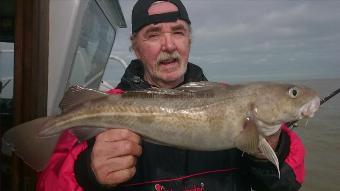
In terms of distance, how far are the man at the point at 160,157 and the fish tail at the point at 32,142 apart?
0.70 feet

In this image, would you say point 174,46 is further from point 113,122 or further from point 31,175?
point 31,175

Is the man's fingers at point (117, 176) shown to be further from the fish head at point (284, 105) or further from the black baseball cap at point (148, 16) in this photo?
the black baseball cap at point (148, 16)

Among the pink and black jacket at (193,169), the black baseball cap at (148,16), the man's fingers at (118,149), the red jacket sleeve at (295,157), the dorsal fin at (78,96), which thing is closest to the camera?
the man's fingers at (118,149)

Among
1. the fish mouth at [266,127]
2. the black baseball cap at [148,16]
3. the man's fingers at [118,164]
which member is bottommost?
the man's fingers at [118,164]

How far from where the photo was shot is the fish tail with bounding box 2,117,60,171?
281 cm

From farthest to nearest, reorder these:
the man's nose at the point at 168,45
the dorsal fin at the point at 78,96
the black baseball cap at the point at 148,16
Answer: the black baseball cap at the point at 148,16
the man's nose at the point at 168,45
the dorsal fin at the point at 78,96

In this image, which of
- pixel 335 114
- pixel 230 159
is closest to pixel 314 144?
pixel 335 114

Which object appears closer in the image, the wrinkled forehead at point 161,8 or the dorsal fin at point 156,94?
the dorsal fin at point 156,94

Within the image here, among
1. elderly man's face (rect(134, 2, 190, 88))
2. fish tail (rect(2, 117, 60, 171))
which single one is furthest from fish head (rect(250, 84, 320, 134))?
fish tail (rect(2, 117, 60, 171))

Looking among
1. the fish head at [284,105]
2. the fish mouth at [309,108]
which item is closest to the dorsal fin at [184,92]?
the fish head at [284,105]

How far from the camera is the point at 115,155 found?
2.67 meters

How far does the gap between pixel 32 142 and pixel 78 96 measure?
0.45 m

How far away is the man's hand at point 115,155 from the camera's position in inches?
105

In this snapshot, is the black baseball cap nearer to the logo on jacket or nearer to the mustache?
the mustache
